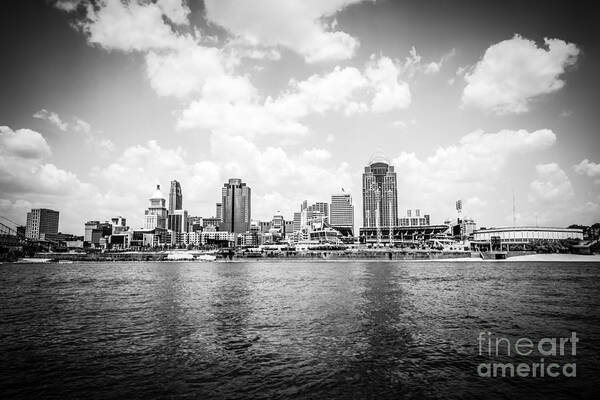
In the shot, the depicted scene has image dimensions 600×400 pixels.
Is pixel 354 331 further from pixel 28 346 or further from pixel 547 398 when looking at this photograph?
pixel 28 346

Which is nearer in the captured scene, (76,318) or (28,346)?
(28,346)

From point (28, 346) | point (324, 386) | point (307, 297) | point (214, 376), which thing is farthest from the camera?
point (307, 297)

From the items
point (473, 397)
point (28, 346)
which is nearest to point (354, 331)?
point (473, 397)

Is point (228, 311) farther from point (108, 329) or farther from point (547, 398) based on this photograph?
point (547, 398)

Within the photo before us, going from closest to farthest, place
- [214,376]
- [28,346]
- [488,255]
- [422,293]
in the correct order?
[214,376] → [28,346] → [422,293] → [488,255]

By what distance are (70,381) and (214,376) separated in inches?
291

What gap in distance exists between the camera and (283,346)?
81.6 feet

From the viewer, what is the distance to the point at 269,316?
3572cm

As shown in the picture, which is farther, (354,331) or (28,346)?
(354,331)

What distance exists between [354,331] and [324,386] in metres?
11.9

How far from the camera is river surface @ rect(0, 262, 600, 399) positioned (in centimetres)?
1756

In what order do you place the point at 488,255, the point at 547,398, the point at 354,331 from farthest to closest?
the point at 488,255, the point at 354,331, the point at 547,398

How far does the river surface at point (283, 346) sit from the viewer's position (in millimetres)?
17562

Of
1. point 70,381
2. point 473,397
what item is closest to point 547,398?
point 473,397
